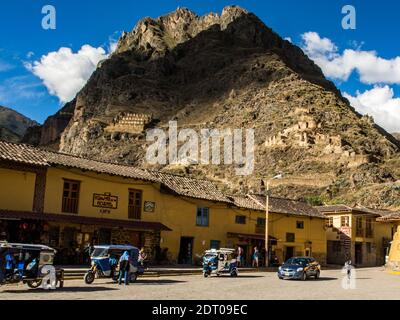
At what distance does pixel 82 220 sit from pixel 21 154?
5.24m

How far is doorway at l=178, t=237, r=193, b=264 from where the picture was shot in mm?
37281

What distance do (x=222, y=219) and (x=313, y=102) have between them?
349ft

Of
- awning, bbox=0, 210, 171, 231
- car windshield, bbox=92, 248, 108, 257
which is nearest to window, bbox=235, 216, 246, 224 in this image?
awning, bbox=0, 210, 171, 231

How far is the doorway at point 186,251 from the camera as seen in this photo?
37281mm

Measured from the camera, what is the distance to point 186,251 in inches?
1486

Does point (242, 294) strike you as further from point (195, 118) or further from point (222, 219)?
point (195, 118)

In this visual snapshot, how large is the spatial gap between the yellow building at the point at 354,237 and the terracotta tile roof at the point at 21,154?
34.0m

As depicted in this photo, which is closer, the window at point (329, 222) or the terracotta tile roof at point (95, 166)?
the terracotta tile roof at point (95, 166)

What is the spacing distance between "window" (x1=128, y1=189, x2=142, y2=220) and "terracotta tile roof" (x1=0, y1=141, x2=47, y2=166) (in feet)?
22.7

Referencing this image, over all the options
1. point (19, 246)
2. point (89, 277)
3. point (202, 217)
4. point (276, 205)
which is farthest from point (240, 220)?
point (19, 246)

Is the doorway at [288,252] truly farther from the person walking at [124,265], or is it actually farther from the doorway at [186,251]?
the person walking at [124,265]

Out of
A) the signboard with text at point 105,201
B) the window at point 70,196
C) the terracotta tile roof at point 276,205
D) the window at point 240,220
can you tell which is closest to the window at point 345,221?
the terracotta tile roof at point 276,205

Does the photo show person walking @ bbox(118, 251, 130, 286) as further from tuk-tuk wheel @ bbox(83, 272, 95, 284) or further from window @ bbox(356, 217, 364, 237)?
window @ bbox(356, 217, 364, 237)
